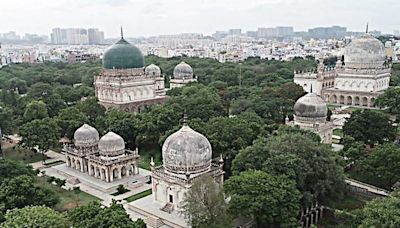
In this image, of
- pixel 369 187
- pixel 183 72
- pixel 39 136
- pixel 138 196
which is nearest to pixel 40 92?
pixel 39 136

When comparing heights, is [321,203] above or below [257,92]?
below

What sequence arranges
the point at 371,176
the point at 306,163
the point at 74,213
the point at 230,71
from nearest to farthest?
Answer: the point at 74,213
the point at 306,163
the point at 371,176
the point at 230,71

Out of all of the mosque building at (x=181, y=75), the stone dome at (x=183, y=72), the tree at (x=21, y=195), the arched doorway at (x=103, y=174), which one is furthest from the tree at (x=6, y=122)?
the stone dome at (x=183, y=72)

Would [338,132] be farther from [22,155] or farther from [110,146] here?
[22,155]

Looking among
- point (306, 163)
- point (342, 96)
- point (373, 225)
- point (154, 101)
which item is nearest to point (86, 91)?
point (154, 101)

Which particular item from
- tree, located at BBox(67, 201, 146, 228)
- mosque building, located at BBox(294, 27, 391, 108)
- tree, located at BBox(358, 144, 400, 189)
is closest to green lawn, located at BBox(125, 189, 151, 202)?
tree, located at BBox(67, 201, 146, 228)

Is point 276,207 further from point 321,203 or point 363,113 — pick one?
point 363,113
